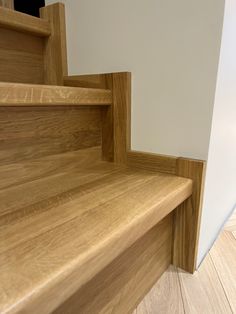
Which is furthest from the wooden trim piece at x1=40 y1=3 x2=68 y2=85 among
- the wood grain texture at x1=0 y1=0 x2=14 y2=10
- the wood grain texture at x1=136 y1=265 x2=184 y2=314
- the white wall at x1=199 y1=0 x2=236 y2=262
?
the wood grain texture at x1=136 y1=265 x2=184 y2=314

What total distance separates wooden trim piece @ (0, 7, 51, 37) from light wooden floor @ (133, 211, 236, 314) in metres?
0.83

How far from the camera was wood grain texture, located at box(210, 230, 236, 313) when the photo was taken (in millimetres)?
609

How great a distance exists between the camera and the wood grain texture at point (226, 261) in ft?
2.00

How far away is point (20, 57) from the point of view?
0.73 m

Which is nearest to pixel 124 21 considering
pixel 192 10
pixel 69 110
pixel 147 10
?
pixel 147 10

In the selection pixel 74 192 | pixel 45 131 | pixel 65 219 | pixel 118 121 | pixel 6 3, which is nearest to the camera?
pixel 65 219

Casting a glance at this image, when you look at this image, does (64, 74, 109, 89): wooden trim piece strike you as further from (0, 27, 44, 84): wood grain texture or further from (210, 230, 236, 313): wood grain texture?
(210, 230, 236, 313): wood grain texture

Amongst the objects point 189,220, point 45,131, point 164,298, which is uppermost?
point 45,131

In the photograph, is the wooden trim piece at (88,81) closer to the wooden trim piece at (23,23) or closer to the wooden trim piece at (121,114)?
the wooden trim piece at (121,114)

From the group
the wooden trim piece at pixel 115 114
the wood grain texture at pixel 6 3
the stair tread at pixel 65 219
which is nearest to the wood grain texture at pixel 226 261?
the stair tread at pixel 65 219

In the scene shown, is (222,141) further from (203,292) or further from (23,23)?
(23,23)

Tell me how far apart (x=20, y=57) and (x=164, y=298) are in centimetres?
81

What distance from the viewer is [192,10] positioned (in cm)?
55

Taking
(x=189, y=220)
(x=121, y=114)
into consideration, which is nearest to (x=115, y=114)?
(x=121, y=114)
